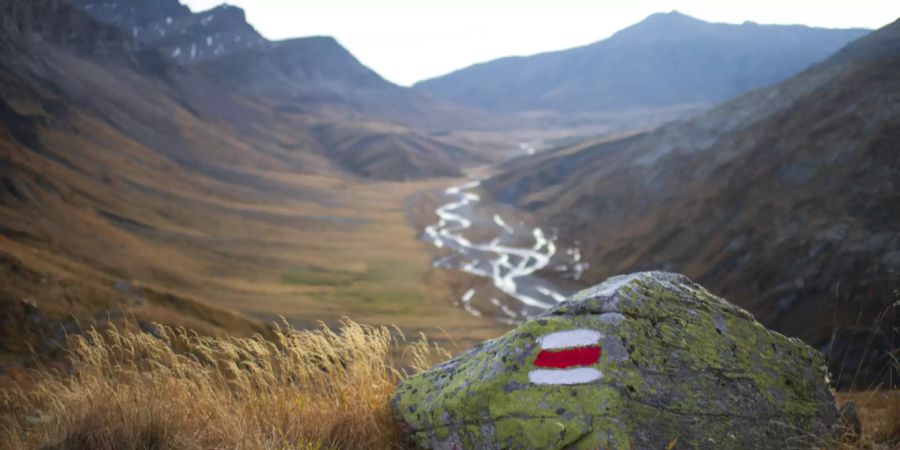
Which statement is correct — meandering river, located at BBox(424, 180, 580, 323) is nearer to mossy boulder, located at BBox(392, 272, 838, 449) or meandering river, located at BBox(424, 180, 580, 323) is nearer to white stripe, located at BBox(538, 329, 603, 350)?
mossy boulder, located at BBox(392, 272, 838, 449)

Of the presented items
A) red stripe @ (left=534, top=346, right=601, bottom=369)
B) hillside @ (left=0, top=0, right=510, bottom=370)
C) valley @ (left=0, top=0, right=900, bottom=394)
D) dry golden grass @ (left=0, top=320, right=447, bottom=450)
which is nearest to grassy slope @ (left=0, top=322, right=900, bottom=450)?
dry golden grass @ (left=0, top=320, right=447, bottom=450)

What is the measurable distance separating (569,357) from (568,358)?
0.01 metres

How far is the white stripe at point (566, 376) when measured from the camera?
501cm

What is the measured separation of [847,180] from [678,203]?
1879 cm

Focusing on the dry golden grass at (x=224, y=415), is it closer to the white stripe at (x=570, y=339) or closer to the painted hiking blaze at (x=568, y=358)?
the painted hiking blaze at (x=568, y=358)

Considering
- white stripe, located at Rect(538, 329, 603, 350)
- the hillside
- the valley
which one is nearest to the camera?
white stripe, located at Rect(538, 329, 603, 350)

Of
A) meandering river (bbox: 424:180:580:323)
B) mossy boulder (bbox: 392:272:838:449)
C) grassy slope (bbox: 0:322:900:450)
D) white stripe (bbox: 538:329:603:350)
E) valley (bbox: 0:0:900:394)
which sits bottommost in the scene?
meandering river (bbox: 424:180:580:323)

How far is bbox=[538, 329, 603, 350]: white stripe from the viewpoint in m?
5.27

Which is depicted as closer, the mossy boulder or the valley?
the mossy boulder

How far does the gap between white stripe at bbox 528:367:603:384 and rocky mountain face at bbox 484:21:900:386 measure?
1616 cm

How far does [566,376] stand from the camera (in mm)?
5082

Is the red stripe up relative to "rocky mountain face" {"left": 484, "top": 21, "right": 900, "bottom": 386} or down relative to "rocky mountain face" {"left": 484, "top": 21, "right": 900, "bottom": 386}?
up

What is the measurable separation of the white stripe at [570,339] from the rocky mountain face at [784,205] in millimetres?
15955

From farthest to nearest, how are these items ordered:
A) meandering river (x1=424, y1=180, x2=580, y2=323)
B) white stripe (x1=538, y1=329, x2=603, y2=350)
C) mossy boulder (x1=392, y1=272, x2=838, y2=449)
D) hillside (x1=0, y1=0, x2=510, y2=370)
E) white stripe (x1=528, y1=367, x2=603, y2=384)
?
1. meandering river (x1=424, y1=180, x2=580, y2=323)
2. hillside (x1=0, y1=0, x2=510, y2=370)
3. white stripe (x1=538, y1=329, x2=603, y2=350)
4. white stripe (x1=528, y1=367, x2=603, y2=384)
5. mossy boulder (x1=392, y1=272, x2=838, y2=449)
